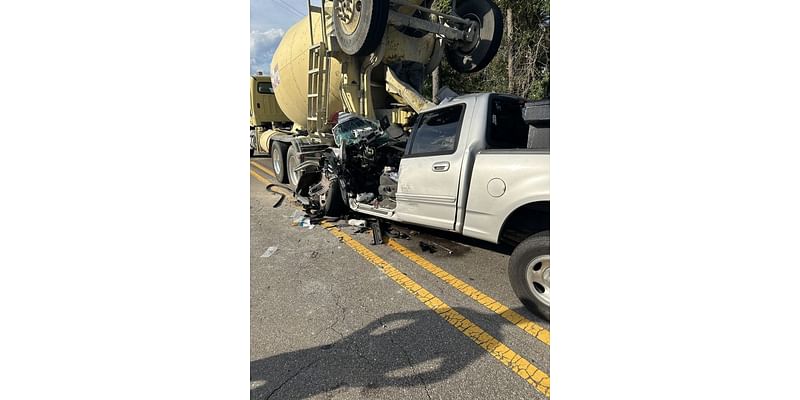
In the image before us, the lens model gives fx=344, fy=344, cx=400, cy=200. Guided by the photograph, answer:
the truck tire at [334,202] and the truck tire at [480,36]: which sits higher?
the truck tire at [480,36]

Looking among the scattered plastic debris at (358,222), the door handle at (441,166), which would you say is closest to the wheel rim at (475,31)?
the scattered plastic debris at (358,222)

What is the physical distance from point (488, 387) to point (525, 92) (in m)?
11.5

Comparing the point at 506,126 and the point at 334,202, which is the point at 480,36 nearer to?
the point at 506,126

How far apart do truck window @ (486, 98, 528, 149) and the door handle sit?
0.42 m

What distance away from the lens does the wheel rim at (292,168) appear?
716 cm

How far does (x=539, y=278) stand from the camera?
261 cm

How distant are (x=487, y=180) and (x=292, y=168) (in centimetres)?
562

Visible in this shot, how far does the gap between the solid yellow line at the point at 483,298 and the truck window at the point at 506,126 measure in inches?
50.9

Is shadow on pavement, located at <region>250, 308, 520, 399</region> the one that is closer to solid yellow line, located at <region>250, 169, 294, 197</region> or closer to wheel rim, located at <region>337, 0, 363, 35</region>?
wheel rim, located at <region>337, 0, 363, 35</region>

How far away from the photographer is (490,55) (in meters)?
6.25

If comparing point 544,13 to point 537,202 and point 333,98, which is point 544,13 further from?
point 537,202

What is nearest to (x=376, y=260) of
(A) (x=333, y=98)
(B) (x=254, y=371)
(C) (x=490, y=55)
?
(B) (x=254, y=371)

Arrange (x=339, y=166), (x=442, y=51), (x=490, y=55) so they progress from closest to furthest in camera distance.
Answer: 1. (x=339, y=166)
2. (x=490, y=55)
3. (x=442, y=51)

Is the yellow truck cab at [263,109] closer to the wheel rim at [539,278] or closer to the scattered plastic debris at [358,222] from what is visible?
the scattered plastic debris at [358,222]
